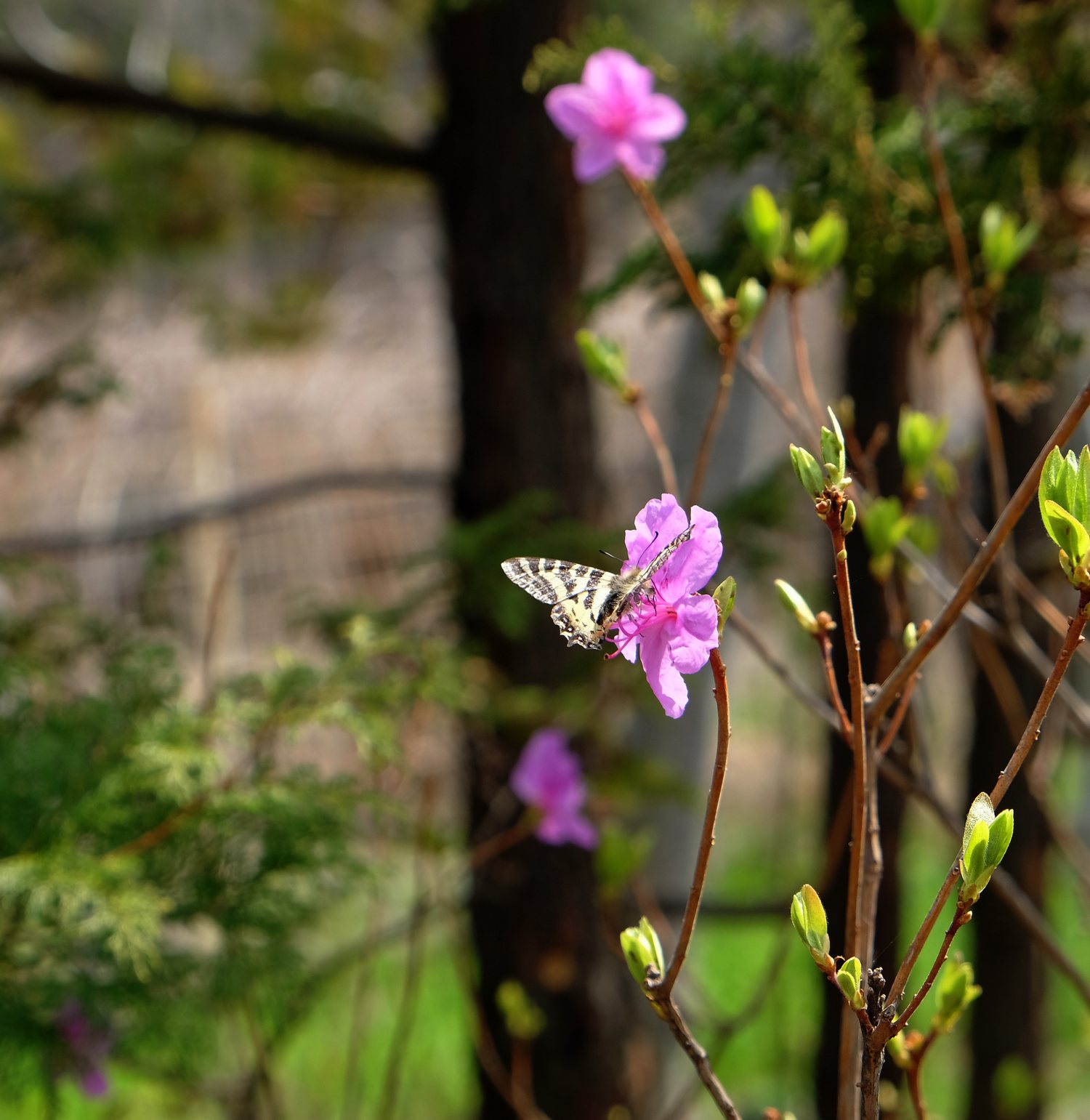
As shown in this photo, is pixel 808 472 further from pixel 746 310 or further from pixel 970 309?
pixel 970 309

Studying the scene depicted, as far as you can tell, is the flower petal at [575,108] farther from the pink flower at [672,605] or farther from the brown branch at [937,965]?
the brown branch at [937,965]

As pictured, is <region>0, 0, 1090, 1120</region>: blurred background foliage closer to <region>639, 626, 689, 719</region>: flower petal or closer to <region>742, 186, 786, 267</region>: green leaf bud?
<region>742, 186, 786, 267</region>: green leaf bud

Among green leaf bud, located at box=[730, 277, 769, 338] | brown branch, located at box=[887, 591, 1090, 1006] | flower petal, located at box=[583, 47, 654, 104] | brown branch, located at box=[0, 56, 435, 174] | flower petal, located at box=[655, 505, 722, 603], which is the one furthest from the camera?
brown branch, located at box=[0, 56, 435, 174]

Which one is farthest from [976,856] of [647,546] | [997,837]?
[647,546]

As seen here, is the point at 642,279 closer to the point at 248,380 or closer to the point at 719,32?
the point at 719,32

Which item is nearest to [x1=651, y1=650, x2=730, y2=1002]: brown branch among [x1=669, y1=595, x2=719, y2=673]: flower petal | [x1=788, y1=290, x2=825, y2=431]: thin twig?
[x1=669, y1=595, x2=719, y2=673]: flower petal

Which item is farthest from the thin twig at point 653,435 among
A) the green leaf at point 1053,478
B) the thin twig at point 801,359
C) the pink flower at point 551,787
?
the pink flower at point 551,787

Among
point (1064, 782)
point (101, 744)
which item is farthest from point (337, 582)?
point (101, 744)
